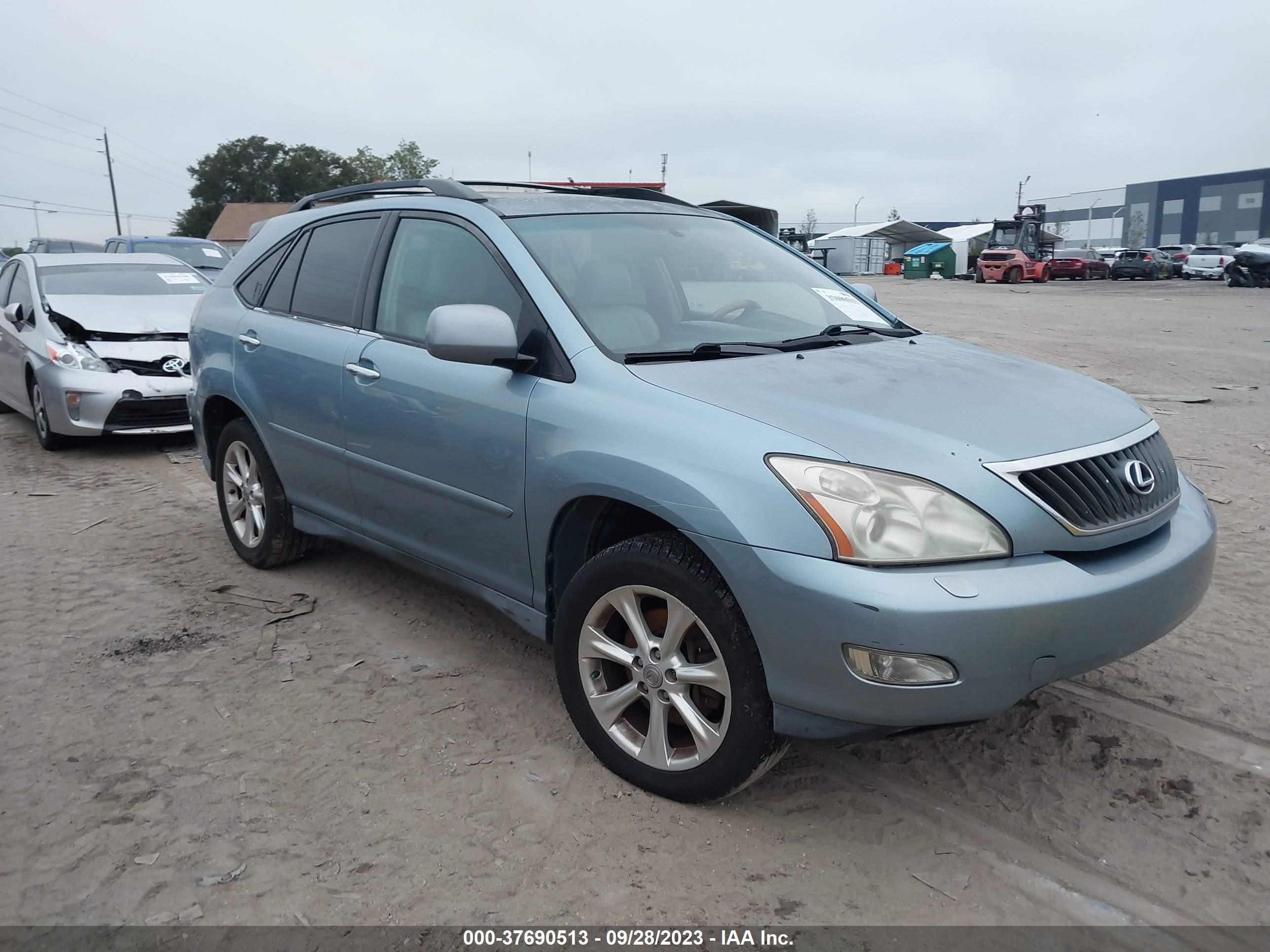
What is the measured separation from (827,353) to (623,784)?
1540 millimetres

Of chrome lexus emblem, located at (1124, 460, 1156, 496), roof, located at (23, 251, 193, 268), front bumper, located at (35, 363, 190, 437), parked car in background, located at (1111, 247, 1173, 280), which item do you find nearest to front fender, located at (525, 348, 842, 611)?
→ chrome lexus emblem, located at (1124, 460, 1156, 496)

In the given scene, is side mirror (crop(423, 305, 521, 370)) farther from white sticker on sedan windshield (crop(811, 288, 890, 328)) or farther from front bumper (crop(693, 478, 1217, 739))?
white sticker on sedan windshield (crop(811, 288, 890, 328))

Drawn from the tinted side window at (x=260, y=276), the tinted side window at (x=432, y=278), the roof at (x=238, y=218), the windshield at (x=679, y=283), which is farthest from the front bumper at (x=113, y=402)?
the roof at (x=238, y=218)

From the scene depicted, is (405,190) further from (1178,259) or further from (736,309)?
(1178,259)

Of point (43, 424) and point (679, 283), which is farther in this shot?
point (43, 424)

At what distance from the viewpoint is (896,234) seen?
210 feet

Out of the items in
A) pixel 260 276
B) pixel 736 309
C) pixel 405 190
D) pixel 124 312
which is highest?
pixel 405 190

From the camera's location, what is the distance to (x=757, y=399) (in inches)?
108

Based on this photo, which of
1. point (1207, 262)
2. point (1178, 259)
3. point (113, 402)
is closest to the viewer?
point (113, 402)

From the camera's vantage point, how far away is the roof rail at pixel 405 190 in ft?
12.3

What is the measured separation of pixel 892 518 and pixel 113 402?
7150 mm

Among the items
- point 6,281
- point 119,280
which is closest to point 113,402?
point 119,280

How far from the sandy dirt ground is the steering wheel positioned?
1476 mm

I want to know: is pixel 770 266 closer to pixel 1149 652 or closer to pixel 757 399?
pixel 757 399
